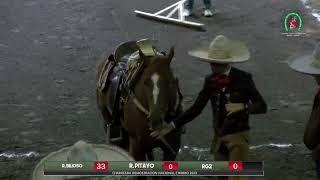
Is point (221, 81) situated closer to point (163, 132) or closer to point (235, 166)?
point (163, 132)

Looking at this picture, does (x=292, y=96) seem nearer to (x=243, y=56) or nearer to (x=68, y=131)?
(x=68, y=131)

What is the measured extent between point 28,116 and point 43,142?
106cm

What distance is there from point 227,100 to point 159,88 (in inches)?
24.0

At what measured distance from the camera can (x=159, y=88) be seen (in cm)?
550

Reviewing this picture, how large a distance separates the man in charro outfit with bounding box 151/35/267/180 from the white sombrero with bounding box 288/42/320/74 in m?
0.44

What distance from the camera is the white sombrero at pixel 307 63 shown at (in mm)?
5582

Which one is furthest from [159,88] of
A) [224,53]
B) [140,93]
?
[224,53]

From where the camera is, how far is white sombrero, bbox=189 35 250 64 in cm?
557

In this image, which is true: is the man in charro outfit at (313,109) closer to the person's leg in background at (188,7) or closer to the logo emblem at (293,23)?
the logo emblem at (293,23)

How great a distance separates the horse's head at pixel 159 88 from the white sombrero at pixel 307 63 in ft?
3.59

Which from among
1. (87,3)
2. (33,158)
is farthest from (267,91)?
(87,3)

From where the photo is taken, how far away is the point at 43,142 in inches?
330

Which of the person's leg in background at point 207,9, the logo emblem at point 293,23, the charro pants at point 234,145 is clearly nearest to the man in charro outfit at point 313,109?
the charro pants at point 234,145
